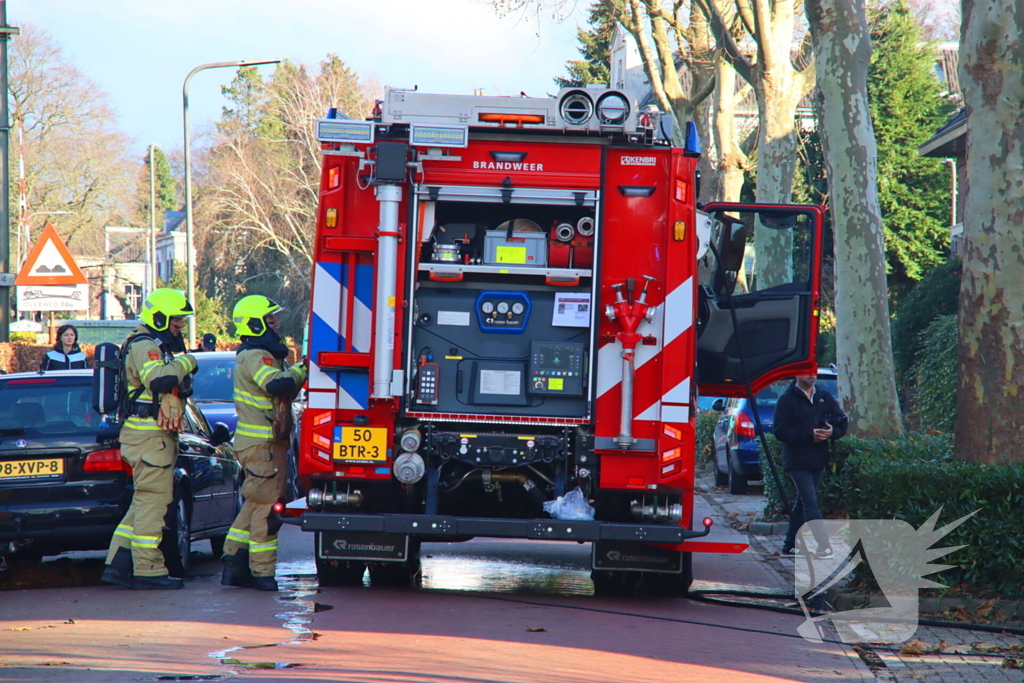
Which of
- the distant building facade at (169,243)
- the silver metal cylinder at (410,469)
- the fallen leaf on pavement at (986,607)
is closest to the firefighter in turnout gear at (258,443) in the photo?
the silver metal cylinder at (410,469)

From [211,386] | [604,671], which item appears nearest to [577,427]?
[604,671]

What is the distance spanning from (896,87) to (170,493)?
30266mm

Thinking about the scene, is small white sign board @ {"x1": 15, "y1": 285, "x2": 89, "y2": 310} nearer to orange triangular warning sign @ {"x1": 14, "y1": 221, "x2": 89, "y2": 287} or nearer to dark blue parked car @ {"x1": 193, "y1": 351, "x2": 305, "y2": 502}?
orange triangular warning sign @ {"x1": 14, "y1": 221, "x2": 89, "y2": 287}

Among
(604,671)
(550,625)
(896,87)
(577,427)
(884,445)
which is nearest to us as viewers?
(604,671)

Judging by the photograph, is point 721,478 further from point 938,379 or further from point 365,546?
point 365,546

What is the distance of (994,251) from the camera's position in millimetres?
8836

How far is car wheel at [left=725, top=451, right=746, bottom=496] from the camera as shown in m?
16.2

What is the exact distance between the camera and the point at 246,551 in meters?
8.74

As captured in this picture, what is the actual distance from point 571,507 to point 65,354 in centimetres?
→ 832

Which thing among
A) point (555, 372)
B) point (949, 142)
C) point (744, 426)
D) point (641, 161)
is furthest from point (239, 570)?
point (949, 142)

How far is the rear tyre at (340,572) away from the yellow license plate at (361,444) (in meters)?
1.04

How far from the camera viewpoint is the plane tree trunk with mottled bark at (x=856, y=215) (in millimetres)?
13141

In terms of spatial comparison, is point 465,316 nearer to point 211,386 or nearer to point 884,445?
point 884,445

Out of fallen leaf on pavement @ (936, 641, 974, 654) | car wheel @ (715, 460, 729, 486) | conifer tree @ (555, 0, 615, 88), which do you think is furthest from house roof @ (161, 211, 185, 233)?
fallen leaf on pavement @ (936, 641, 974, 654)
